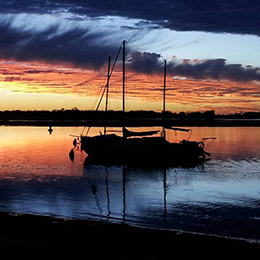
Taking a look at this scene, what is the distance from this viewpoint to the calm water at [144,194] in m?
18.9

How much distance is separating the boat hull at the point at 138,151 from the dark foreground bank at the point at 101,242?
3181cm

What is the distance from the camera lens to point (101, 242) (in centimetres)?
1189

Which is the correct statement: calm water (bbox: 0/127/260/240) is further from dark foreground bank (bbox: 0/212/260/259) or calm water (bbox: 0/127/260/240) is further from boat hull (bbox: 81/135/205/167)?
dark foreground bank (bbox: 0/212/260/259)

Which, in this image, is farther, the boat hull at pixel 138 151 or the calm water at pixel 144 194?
the boat hull at pixel 138 151

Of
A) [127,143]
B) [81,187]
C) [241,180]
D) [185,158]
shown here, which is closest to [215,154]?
[185,158]

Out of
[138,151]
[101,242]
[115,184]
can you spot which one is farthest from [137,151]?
[101,242]

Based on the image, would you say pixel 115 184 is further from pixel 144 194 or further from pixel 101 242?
pixel 101 242

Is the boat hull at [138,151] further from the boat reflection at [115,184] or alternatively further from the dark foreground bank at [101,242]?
the dark foreground bank at [101,242]

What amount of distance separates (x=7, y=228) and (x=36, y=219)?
1990mm

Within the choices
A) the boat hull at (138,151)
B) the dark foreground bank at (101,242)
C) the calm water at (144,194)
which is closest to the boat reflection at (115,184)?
the calm water at (144,194)

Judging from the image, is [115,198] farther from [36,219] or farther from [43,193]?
[36,219]

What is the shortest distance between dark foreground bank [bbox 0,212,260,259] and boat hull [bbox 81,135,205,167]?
31806 millimetres

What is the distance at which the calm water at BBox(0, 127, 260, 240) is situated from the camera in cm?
1892

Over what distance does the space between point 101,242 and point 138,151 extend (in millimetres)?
35234
